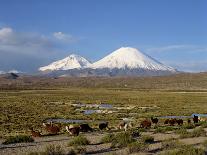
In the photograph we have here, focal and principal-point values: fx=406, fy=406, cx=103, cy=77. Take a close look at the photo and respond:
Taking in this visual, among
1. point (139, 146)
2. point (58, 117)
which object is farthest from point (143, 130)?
point (58, 117)

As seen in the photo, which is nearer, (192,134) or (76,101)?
(192,134)

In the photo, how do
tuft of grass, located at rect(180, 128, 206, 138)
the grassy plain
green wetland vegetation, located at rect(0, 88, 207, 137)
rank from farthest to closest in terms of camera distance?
the grassy plain < green wetland vegetation, located at rect(0, 88, 207, 137) < tuft of grass, located at rect(180, 128, 206, 138)

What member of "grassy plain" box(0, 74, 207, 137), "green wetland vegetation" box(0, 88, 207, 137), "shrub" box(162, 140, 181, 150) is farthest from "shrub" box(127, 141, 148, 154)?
"green wetland vegetation" box(0, 88, 207, 137)

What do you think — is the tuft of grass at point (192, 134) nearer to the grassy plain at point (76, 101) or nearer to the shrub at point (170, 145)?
the shrub at point (170, 145)

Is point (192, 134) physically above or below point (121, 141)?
below

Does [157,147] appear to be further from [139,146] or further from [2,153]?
[2,153]

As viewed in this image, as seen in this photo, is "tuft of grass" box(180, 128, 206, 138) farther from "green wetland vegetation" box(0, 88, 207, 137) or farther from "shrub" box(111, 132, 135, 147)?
A: "green wetland vegetation" box(0, 88, 207, 137)

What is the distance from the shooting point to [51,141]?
72.1 ft

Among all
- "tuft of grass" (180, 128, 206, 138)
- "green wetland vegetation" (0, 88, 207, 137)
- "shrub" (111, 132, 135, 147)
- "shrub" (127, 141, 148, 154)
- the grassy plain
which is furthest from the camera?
the grassy plain

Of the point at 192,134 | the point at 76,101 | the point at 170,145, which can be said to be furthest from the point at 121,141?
the point at 76,101

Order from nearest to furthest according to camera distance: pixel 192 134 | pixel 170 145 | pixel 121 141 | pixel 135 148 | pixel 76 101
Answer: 1. pixel 135 148
2. pixel 170 145
3. pixel 121 141
4. pixel 192 134
5. pixel 76 101

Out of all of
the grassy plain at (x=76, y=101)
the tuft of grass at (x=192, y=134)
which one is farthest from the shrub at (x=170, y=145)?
the grassy plain at (x=76, y=101)

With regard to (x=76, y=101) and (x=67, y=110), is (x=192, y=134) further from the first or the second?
(x=76, y=101)

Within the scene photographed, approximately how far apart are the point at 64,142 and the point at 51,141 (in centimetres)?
110
